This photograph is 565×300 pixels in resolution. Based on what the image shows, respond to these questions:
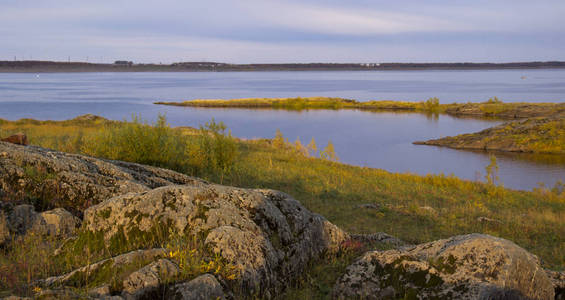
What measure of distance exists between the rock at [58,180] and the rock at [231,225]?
5.51ft

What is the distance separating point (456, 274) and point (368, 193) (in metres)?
12.1

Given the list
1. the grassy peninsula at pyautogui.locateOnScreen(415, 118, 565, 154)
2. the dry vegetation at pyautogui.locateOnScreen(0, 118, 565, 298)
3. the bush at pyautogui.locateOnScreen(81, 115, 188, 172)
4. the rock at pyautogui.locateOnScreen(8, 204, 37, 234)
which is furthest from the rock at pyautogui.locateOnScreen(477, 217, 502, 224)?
the grassy peninsula at pyautogui.locateOnScreen(415, 118, 565, 154)

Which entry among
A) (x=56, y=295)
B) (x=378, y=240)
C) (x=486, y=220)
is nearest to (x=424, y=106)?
(x=486, y=220)

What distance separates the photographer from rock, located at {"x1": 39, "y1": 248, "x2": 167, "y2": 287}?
4.35 metres

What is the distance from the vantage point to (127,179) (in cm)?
887

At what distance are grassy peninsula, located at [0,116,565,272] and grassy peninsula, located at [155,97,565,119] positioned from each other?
167 ft

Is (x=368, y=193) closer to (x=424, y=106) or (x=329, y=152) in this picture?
(x=329, y=152)

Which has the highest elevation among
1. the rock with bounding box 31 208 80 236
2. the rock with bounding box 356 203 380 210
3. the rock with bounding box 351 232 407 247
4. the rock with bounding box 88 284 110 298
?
the rock with bounding box 88 284 110 298

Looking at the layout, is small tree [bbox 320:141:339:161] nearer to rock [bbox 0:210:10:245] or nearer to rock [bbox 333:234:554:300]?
rock [bbox 333:234:554:300]

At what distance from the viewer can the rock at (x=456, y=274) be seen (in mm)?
4926

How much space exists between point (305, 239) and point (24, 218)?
180 inches

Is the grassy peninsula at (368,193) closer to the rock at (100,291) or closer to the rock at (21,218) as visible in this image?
the rock at (21,218)

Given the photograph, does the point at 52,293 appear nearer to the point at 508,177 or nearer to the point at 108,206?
the point at 108,206

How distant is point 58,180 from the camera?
7684 millimetres
